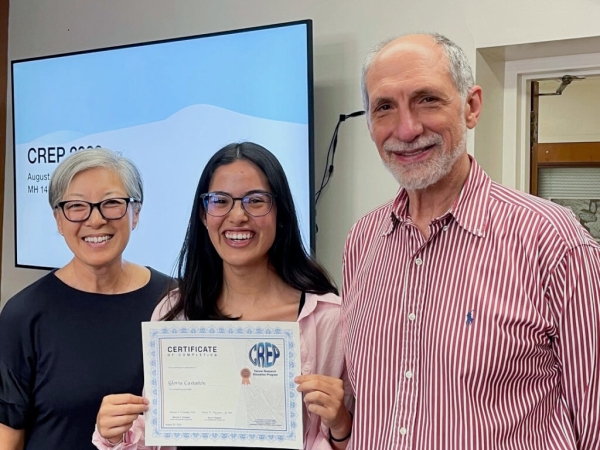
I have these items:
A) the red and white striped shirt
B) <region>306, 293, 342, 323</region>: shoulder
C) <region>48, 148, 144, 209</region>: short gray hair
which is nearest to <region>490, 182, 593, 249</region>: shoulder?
the red and white striped shirt

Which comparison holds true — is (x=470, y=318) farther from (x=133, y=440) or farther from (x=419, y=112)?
(x=133, y=440)

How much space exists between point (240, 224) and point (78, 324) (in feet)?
1.55

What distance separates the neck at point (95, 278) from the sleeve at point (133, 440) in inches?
12.9

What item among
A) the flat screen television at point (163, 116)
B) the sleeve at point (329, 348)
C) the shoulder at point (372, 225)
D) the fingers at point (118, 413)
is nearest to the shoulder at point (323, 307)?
the sleeve at point (329, 348)

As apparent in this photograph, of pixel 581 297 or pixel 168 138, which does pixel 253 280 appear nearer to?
pixel 581 297

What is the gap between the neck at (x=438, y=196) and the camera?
117 cm

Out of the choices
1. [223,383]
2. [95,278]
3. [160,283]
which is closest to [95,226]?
[95,278]

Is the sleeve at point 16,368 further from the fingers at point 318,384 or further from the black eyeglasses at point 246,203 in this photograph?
the fingers at point 318,384

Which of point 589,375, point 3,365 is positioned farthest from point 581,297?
point 3,365

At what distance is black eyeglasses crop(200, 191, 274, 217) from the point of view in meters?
1.36

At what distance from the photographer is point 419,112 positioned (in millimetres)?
1125

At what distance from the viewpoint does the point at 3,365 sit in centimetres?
142

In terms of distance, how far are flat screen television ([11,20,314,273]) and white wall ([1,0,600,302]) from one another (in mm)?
145

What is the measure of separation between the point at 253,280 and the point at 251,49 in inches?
42.9
